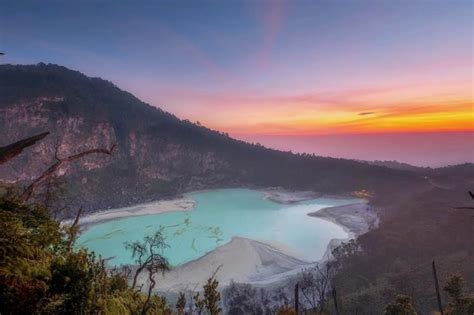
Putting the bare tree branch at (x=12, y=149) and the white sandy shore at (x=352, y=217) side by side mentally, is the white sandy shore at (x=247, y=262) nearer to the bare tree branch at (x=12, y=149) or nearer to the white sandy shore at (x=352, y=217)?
the white sandy shore at (x=352, y=217)

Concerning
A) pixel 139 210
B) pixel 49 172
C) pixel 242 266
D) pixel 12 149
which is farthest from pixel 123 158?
pixel 12 149

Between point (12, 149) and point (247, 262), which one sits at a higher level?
point (12, 149)

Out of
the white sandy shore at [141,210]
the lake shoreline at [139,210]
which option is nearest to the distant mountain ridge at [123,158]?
the lake shoreline at [139,210]

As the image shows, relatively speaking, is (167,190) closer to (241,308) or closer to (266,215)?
(266,215)

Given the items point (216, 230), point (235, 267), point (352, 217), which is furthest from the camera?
point (352, 217)

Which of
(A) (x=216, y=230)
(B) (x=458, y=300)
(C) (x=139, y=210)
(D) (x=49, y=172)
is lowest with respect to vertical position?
(A) (x=216, y=230)

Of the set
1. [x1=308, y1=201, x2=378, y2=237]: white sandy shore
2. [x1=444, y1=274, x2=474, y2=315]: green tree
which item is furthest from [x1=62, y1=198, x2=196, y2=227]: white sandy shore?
[x1=444, y1=274, x2=474, y2=315]: green tree

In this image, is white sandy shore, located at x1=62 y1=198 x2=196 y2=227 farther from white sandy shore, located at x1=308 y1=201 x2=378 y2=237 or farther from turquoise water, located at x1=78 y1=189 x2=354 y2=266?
white sandy shore, located at x1=308 y1=201 x2=378 y2=237

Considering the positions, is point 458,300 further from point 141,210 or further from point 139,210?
point 139,210
